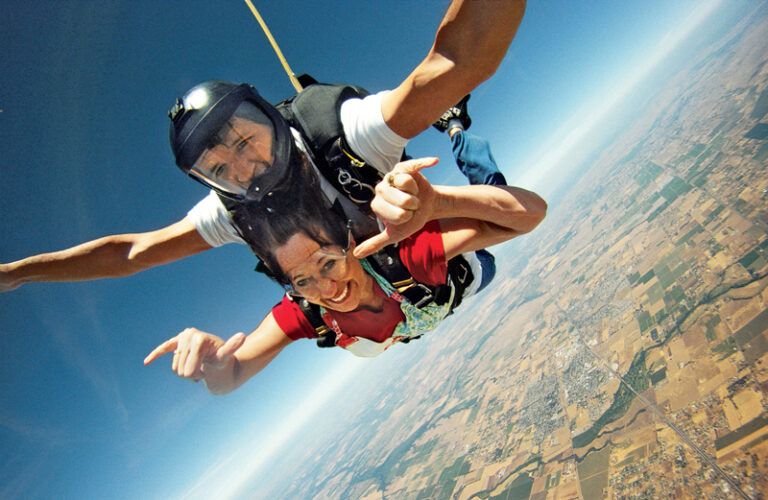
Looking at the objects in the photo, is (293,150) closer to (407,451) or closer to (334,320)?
(334,320)

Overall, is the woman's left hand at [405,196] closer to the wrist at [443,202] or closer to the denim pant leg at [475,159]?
the wrist at [443,202]

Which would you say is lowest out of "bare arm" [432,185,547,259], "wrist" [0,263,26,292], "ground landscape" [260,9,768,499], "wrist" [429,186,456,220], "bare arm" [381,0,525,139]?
"ground landscape" [260,9,768,499]

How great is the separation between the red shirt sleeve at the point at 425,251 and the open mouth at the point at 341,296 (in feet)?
0.97

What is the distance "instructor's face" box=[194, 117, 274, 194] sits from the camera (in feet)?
3.85

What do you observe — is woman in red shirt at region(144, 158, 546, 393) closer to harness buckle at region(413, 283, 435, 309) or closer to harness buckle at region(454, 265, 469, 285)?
harness buckle at region(413, 283, 435, 309)

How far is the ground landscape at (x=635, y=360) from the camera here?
1620 cm

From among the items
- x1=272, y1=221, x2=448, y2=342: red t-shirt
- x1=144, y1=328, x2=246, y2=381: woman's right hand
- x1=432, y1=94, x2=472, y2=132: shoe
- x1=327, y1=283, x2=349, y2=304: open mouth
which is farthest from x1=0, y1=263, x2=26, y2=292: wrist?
x1=432, y1=94, x2=472, y2=132: shoe

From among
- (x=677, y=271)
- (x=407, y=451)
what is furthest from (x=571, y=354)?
(x=407, y=451)

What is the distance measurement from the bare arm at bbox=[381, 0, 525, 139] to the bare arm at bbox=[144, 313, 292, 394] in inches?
48.9

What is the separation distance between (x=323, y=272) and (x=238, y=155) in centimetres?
55

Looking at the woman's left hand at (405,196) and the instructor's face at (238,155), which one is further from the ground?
the instructor's face at (238,155)

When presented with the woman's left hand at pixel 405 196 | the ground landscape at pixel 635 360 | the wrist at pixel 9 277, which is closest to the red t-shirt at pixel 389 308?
the woman's left hand at pixel 405 196

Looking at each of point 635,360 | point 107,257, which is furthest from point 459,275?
point 635,360

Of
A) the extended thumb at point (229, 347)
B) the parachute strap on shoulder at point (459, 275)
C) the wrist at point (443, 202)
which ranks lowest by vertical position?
the parachute strap on shoulder at point (459, 275)
